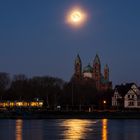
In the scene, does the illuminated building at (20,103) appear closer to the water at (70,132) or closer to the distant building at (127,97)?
A: the distant building at (127,97)

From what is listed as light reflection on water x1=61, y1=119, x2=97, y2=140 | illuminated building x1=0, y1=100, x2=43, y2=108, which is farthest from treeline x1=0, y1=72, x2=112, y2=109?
light reflection on water x1=61, y1=119, x2=97, y2=140

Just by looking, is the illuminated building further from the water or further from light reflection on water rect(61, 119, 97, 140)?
the water

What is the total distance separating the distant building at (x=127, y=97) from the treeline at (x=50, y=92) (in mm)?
3372

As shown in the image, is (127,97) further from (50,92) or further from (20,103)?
(20,103)

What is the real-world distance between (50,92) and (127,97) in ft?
86.7

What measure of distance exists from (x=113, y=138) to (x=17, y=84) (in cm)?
13247

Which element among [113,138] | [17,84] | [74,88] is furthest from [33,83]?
[113,138]

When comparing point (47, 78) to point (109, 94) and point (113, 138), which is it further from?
point (113, 138)

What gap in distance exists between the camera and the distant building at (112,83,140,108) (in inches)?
6324

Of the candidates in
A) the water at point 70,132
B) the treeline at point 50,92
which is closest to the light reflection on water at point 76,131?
the water at point 70,132

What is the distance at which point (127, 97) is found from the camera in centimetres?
16112

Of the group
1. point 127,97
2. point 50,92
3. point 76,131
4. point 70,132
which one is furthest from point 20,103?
point 70,132

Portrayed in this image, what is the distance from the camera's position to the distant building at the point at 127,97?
527 feet

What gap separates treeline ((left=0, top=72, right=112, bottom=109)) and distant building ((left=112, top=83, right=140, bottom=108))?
3372mm
